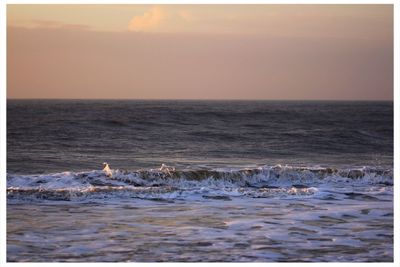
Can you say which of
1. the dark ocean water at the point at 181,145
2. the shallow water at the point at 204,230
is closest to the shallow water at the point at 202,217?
the shallow water at the point at 204,230

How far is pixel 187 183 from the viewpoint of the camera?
1612 centimetres

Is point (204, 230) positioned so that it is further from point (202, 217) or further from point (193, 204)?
point (193, 204)

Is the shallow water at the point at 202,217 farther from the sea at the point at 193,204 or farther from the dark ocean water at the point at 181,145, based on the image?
the dark ocean water at the point at 181,145

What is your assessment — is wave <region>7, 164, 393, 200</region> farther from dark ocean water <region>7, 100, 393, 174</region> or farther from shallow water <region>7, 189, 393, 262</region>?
dark ocean water <region>7, 100, 393, 174</region>

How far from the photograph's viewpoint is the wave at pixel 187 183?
1416 centimetres

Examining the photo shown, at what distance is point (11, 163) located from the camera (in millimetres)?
19531

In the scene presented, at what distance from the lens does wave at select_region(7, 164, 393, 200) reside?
14.2m

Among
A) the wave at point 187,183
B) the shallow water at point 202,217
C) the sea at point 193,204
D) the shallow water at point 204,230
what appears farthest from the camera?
the wave at point 187,183

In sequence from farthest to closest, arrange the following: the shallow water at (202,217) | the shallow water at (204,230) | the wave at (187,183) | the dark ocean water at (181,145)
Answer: the dark ocean water at (181,145) < the wave at (187,183) < the shallow water at (202,217) < the shallow water at (204,230)

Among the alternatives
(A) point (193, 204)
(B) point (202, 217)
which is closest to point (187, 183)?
(A) point (193, 204)

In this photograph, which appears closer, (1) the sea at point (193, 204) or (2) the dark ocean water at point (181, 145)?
(1) the sea at point (193, 204)

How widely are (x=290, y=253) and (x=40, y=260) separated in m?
4.05

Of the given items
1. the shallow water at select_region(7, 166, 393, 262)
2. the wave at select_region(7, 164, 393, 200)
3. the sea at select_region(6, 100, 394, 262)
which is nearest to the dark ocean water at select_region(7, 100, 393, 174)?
the sea at select_region(6, 100, 394, 262)
